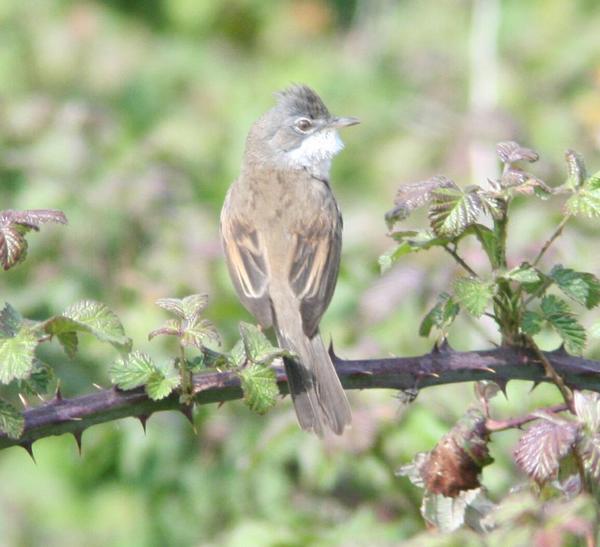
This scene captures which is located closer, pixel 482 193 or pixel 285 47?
pixel 482 193

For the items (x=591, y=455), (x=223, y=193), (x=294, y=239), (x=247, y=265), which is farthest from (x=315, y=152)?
(x=591, y=455)

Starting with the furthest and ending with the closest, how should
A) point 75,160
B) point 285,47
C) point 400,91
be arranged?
1. point 285,47
2. point 400,91
3. point 75,160

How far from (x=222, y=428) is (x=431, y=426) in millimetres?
1590

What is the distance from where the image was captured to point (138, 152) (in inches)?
277

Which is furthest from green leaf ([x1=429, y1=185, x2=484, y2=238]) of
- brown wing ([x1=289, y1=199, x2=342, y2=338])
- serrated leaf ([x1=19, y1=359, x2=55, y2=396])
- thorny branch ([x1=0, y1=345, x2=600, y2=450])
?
brown wing ([x1=289, y1=199, x2=342, y2=338])

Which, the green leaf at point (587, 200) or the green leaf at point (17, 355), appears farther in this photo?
the green leaf at point (587, 200)

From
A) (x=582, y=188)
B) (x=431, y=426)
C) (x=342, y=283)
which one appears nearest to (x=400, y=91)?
(x=342, y=283)

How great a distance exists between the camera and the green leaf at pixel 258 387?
2.82 m

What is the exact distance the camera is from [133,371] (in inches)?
113

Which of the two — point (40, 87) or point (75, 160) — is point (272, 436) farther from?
point (40, 87)

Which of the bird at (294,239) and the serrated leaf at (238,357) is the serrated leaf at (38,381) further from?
the bird at (294,239)

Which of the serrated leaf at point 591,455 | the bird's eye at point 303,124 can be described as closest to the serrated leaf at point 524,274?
the serrated leaf at point 591,455

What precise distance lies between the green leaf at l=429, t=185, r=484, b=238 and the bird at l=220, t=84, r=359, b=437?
850 mm

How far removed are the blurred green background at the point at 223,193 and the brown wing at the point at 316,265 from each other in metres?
0.36
